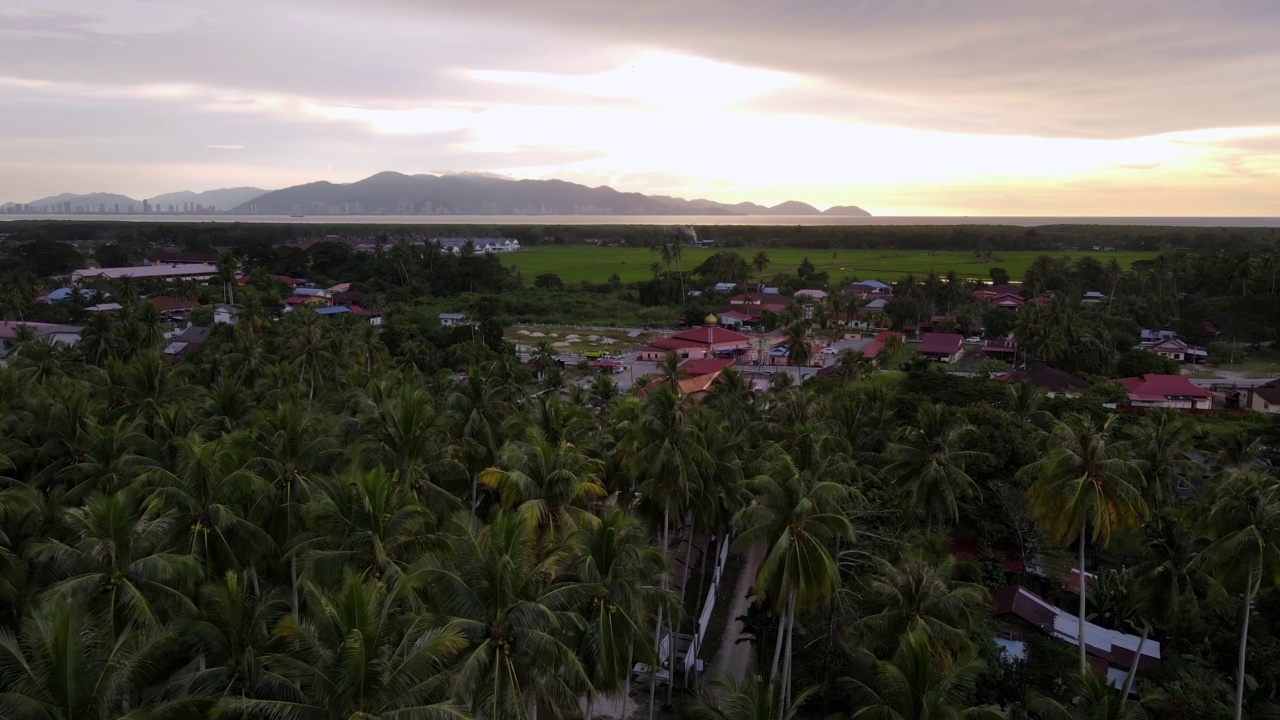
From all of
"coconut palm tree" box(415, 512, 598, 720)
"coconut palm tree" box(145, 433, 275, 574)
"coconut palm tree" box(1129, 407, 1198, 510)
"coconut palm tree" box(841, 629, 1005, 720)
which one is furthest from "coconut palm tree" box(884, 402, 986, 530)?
"coconut palm tree" box(145, 433, 275, 574)

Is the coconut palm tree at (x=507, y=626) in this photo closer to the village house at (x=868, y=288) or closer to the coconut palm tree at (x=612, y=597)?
the coconut palm tree at (x=612, y=597)

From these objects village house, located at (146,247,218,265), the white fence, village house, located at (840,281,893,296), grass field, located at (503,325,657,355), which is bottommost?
the white fence

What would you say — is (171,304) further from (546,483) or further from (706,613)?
(546,483)

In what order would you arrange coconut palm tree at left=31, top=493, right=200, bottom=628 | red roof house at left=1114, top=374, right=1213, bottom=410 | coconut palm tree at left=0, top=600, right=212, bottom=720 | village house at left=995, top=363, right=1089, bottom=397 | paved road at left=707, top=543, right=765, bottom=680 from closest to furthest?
coconut palm tree at left=0, top=600, right=212, bottom=720, coconut palm tree at left=31, top=493, right=200, bottom=628, paved road at left=707, top=543, right=765, bottom=680, red roof house at left=1114, top=374, right=1213, bottom=410, village house at left=995, top=363, right=1089, bottom=397

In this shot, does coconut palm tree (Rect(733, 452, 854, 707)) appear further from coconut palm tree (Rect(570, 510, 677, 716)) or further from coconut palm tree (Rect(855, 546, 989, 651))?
coconut palm tree (Rect(570, 510, 677, 716))

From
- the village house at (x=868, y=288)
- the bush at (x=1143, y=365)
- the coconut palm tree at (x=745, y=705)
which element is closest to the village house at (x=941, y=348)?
the bush at (x=1143, y=365)

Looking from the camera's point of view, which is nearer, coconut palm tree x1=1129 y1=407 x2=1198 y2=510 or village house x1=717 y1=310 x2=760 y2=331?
coconut palm tree x1=1129 y1=407 x2=1198 y2=510
